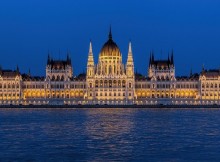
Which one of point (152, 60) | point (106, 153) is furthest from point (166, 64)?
point (106, 153)

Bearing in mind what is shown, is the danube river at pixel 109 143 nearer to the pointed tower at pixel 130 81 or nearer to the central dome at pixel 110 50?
the pointed tower at pixel 130 81

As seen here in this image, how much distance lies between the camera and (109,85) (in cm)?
14338

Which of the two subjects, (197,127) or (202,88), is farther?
(202,88)

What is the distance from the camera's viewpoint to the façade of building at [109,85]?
143125 millimetres

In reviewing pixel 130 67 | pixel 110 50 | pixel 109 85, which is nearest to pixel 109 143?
pixel 109 85

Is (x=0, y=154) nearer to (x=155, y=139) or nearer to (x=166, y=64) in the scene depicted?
(x=155, y=139)

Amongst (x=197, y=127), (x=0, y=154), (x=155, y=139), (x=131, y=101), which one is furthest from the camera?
(x=131, y=101)

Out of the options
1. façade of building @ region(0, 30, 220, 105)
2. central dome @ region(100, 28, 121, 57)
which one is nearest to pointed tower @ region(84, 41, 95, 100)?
façade of building @ region(0, 30, 220, 105)

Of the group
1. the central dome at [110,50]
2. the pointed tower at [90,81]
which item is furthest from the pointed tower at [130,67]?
the pointed tower at [90,81]

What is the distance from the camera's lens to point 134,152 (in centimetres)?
3975

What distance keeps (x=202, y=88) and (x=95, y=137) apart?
98.6m

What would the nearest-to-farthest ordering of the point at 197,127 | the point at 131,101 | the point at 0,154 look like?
the point at 0,154 → the point at 197,127 → the point at 131,101

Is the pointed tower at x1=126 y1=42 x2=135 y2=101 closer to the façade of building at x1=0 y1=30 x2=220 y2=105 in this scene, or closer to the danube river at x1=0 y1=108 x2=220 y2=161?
the façade of building at x1=0 y1=30 x2=220 y2=105

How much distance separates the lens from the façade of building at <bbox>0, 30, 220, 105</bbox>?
143125mm
